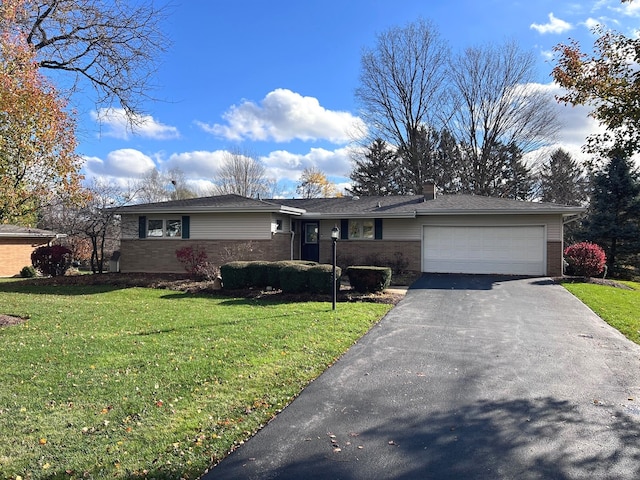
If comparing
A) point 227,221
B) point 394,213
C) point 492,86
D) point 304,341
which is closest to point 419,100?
point 492,86

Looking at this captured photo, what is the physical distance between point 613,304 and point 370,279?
6.22 m

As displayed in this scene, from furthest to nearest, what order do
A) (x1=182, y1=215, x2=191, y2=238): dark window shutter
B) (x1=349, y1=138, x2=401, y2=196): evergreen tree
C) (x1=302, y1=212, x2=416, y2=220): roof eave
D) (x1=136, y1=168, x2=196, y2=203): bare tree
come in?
(x1=136, y1=168, x2=196, y2=203): bare tree
(x1=349, y1=138, x2=401, y2=196): evergreen tree
(x1=182, y1=215, x2=191, y2=238): dark window shutter
(x1=302, y1=212, x2=416, y2=220): roof eave

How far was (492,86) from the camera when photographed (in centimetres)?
3097

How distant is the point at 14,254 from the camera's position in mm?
22984

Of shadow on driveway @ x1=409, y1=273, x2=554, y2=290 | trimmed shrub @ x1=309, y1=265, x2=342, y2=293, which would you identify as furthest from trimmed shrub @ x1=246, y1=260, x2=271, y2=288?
shadow on driveway @ x1=409, y1=273, x2=554, y2=290

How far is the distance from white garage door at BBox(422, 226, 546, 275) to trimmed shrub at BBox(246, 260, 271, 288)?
7.71 m

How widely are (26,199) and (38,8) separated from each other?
4.30 metres

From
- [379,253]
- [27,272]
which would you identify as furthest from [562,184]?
[27,272]

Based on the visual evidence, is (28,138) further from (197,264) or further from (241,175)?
(241,175)

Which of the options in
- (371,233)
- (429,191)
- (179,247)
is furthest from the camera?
(429,191)

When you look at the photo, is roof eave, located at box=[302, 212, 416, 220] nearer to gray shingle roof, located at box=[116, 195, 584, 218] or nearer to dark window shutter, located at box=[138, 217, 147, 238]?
gray shingle roof, located at box=[116, 195, 584, 218]

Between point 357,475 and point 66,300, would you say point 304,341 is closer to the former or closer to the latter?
point 357,475

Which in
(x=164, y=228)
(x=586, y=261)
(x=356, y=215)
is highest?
(x=356, y=215)

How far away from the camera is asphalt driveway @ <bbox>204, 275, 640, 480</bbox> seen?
10.5 feet
